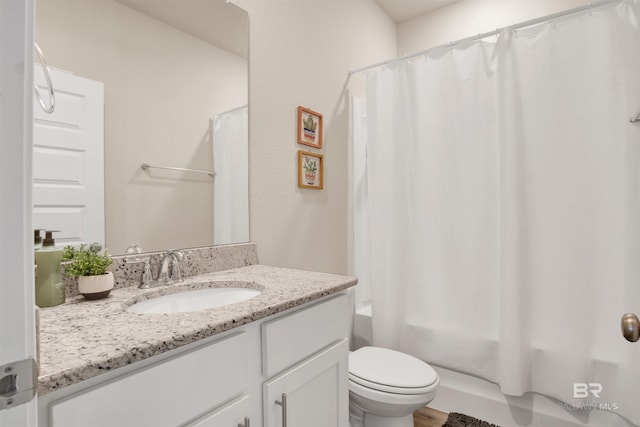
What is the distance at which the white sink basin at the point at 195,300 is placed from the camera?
3.38ft

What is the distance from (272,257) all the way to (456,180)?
1.08m

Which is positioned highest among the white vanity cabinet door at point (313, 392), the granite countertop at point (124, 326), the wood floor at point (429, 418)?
the granite countertop at point (124, 326)

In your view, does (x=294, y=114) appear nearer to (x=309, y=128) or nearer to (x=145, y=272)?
(x=309, y=128)

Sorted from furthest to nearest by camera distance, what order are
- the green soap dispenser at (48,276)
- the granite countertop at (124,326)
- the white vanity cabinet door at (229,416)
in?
the green soap dispenser at (48,276) < the white vanity cabinet door at (229,416) < the granite countertop at (124,326)

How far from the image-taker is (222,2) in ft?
4.68

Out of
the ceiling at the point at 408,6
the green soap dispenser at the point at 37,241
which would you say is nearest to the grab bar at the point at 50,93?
the green soap dispenser at the point at 37,241

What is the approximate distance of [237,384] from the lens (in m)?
0.80

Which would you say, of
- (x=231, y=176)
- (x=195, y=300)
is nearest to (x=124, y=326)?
(x=195, y=300)

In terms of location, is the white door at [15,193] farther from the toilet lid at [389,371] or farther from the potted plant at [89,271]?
the toilet lid at [389,371]

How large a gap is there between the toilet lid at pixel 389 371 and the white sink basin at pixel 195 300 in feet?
2.29

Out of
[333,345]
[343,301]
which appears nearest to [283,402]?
[333,345]

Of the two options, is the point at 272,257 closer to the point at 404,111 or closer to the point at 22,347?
the point at 404,111

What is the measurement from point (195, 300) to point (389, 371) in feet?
3.05

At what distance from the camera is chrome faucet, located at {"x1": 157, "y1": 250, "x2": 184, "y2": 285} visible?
116 centimetres
